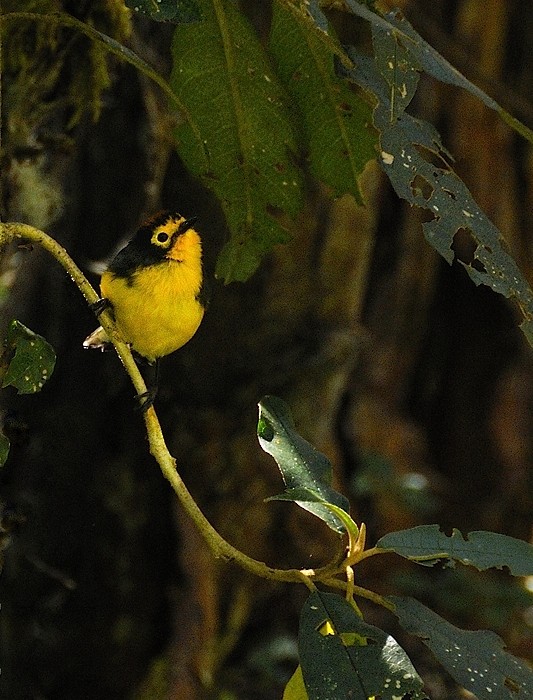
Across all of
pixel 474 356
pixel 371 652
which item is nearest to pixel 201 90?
pixel 371 652

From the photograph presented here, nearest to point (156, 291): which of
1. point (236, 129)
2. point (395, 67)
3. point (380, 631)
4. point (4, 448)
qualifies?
point (236, 129)

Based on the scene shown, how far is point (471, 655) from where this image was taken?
110 cm

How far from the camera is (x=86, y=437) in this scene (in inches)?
120

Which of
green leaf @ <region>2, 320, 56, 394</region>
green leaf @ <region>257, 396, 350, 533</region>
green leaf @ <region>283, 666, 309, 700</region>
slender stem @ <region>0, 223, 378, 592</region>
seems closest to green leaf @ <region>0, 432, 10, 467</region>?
green leaf @ <region>2, 320, 56, 394</region>

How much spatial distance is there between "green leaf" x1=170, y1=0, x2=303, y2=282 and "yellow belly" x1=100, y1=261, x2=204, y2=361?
0.20 meters

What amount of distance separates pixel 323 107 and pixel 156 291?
0.45m

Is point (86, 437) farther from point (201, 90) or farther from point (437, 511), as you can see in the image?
point (437, 511)

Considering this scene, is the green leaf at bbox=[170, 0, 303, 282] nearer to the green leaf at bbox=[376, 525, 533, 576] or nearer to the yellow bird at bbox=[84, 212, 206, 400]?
the yellow bird at bbox=[84, 212, 206, 400]

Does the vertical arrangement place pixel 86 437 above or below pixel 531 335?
below

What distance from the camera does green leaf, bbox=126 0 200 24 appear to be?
112 cm

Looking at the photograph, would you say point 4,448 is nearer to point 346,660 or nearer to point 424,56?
point 346,660

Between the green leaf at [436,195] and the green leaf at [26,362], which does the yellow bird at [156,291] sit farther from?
the green leaf at [436,195]

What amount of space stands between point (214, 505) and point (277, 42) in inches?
89.2

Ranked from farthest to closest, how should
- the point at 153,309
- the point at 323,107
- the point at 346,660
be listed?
the point at 153,309 < the point at 323,107 < the point at 346,660
